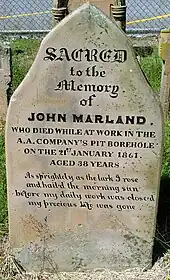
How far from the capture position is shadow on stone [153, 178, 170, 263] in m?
3.37

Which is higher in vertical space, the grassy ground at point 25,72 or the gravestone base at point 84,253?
the grassy ground at point 25,72

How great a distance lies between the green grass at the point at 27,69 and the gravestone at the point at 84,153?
0.54 meters

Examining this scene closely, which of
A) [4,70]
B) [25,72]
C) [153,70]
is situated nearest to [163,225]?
[4,70]

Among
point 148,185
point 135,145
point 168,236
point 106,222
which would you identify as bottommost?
point 168,236

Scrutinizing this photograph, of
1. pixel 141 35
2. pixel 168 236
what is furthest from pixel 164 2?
pixel 168 236

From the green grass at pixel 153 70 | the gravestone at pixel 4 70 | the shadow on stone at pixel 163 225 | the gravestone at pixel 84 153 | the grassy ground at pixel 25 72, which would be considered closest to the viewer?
the gravestone at pixel 84 153

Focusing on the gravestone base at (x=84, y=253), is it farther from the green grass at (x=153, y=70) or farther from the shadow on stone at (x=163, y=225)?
the green grass at (x=153, y=70)

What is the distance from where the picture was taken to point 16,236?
3152mm

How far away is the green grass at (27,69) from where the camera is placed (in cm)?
385

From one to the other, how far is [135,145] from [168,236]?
825 mm

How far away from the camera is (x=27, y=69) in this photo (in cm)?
664

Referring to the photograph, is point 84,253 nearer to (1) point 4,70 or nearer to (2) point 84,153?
(2) point 84,153

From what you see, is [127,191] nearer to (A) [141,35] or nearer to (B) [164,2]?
(A) [141,35]

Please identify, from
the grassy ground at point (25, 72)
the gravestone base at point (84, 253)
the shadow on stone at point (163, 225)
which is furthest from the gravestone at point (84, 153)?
the grassy ground at point (25, 72)
